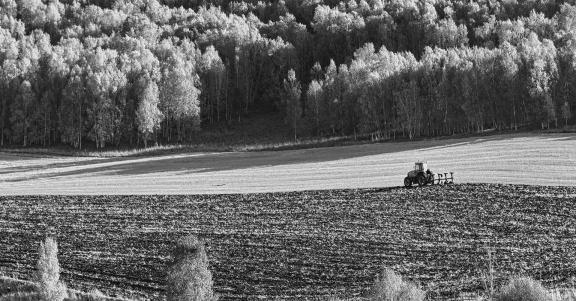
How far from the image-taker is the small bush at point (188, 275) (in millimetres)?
23016

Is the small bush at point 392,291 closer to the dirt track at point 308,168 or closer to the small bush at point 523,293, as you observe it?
the small bush at point 523,293

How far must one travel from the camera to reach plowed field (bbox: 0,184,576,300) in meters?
27.0

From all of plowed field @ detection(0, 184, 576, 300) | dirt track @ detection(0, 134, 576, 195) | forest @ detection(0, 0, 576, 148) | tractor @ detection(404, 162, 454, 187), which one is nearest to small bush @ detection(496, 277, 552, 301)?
plowed field @ detection(0, 184, 576, 300)

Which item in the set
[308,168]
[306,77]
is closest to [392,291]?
[308,168]

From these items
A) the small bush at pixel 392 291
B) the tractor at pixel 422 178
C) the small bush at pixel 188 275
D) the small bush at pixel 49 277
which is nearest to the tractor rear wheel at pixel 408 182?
the tractor at pixel 422 178

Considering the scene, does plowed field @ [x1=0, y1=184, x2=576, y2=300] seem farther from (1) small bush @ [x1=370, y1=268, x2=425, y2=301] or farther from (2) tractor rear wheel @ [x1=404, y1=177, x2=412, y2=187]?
(1) small bush @ [x1=370, y1=268, x2=425, y2=301]

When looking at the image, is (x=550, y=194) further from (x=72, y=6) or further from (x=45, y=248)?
(x=72, y=6)

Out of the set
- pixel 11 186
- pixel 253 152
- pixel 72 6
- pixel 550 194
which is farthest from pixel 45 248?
pixel 72 6

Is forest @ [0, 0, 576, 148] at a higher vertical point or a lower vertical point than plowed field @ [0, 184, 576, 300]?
higher

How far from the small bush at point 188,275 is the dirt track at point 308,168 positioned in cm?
2553

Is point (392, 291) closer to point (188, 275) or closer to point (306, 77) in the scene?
point (188, 275)

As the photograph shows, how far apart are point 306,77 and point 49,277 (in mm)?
101087

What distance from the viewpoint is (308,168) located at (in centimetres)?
5822

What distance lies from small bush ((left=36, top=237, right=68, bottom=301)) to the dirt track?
2286 cm
